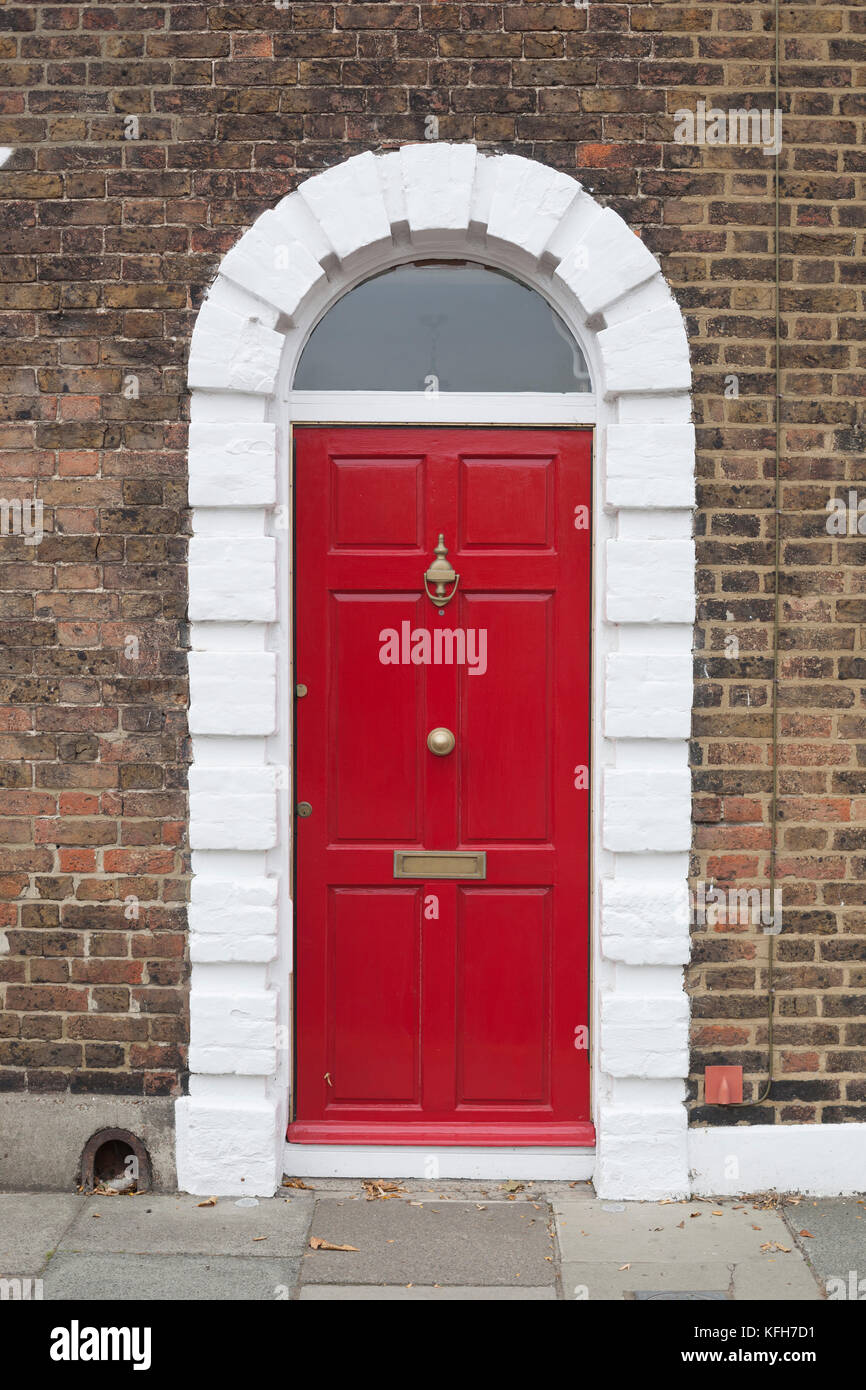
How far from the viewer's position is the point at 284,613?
445 cm

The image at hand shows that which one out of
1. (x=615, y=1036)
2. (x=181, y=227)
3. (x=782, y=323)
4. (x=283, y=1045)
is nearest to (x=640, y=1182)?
(x=615, y=1036)

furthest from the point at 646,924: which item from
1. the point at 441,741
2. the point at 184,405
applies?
the point at 184,405

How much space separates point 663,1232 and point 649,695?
1.85 metres

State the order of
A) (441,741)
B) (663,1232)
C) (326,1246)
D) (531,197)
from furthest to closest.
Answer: (441,741)
(531,197)
(663,1232)
(326,1246)

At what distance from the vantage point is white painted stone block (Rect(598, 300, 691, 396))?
4273 millimetres

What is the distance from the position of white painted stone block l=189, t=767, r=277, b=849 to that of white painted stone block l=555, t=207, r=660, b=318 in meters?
2.07

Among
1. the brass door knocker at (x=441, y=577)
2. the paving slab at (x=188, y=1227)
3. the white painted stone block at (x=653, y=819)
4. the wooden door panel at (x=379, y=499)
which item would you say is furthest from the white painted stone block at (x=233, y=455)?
the paving slab at (x=188, y=1227)

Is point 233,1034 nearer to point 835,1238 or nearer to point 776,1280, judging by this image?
point 776,1280

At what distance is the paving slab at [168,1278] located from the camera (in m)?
3.73

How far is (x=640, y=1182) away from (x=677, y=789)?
56.4 inches

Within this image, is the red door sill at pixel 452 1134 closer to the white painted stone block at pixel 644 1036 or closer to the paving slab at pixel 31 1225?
the white painted stone block at pixel 644 1036

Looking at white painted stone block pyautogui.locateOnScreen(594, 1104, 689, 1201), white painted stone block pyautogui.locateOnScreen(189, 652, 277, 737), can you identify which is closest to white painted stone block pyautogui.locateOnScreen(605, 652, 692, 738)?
white painted stone block pyautogui.locateOnScreen(189, 652, 277, 737)

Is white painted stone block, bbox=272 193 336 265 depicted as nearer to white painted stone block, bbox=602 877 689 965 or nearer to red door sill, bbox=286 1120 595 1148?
white painted stone block, bbox=602 877 689 965

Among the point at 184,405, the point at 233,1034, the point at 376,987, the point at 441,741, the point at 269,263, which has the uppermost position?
the point at 269,263
